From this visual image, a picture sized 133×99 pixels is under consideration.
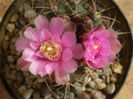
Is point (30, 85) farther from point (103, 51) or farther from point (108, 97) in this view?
point (103, 51)

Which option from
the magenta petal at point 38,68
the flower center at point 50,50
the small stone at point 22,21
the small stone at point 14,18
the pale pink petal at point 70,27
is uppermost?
the small stone at point 14,18

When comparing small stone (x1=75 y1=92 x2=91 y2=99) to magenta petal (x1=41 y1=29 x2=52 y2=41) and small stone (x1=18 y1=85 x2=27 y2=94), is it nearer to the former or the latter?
small stone (x1=18 y1=85 x2=27 y2=94)

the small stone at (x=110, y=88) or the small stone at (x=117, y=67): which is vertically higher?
the small stone at (x=117, y=67)

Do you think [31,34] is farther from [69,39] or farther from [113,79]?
[113,79]

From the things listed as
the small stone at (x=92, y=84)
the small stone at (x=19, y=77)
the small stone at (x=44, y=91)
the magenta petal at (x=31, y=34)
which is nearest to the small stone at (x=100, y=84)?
the small stone at (x=92, y=84)

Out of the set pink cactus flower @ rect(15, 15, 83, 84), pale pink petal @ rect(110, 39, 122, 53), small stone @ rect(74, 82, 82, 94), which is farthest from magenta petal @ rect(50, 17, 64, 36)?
small stone @ rect(74, 82, 82, 94)

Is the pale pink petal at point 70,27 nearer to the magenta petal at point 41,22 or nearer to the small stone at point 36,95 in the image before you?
the magenta petal at point 41,22

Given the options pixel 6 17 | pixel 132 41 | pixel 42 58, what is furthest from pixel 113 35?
pixel 6 17
